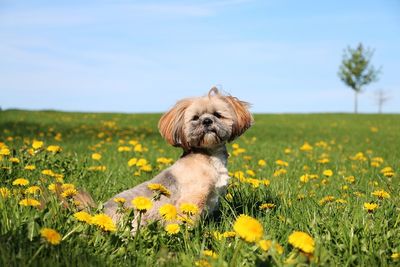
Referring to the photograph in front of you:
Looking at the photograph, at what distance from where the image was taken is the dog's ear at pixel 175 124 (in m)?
4.46

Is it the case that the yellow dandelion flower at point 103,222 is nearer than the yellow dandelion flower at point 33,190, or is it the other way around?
the yellow dandelion flower at point 103,222

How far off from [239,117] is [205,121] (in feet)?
1.31

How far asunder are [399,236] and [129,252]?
6.60 feet

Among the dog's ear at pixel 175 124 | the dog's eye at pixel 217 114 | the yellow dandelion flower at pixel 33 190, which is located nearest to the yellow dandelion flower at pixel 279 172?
the dog's eye at pixel 217 114

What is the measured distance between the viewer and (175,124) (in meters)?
4.46

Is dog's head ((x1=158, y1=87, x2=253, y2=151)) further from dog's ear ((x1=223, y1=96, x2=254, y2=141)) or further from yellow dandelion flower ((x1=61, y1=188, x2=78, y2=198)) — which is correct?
yellow dandelion flower ((x1=61, y1=188, x2=78, y2=198))

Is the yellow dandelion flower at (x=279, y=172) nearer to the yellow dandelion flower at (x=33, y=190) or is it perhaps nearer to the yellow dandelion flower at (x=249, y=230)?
the yellow dandelion flower at (x=33, y=190)

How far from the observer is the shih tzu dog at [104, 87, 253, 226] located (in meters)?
4.21

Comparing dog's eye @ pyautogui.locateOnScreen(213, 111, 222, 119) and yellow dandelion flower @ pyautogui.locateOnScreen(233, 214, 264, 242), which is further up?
dog's eye @ pyautogui.locateOnScreen(213, 111, 222, 119)

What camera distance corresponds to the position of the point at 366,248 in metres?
3.32

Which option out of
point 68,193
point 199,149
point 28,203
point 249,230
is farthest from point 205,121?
point 249,230

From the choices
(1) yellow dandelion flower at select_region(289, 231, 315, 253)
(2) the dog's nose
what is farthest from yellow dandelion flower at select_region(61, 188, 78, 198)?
(1) yellow dandelion flower at select_region(289, 231, 315, 253)

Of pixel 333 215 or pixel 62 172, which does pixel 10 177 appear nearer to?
pixel 62 172

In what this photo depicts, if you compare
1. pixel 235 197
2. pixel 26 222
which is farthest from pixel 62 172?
pixel 26 222
